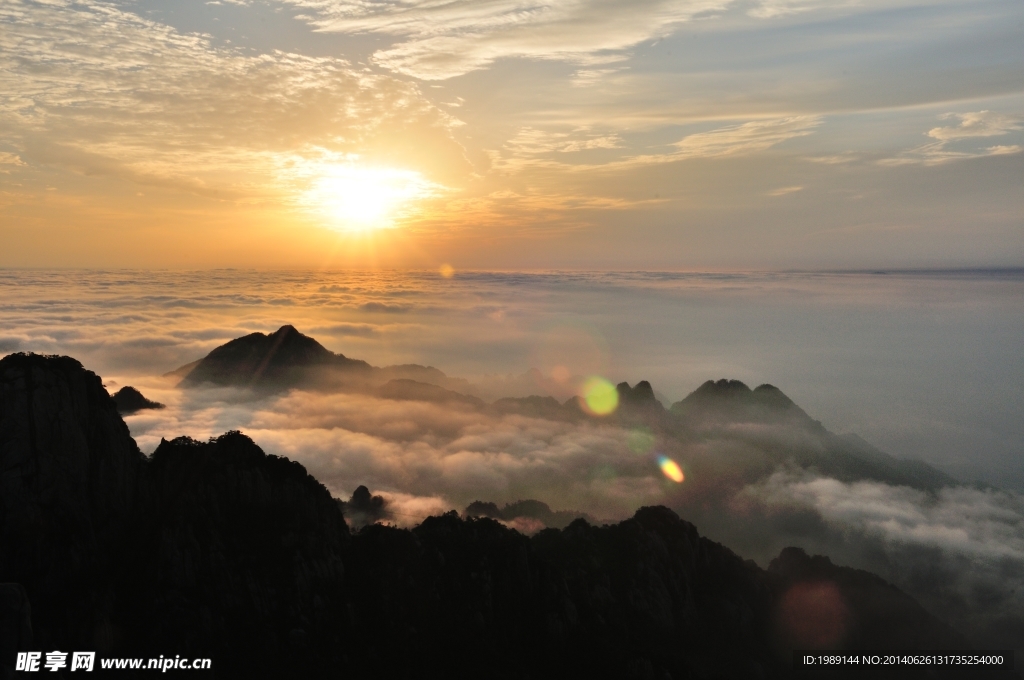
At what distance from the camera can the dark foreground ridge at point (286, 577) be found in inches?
2815

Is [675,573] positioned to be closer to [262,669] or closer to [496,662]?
[496,662]

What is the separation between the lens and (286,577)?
3383 inches

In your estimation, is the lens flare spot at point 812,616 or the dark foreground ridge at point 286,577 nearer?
the dark foreground ridge at point 286,577

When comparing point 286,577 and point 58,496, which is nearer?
point 58,496

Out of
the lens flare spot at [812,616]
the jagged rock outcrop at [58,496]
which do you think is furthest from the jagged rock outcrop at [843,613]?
the jagged rock outcrop at [58,496]

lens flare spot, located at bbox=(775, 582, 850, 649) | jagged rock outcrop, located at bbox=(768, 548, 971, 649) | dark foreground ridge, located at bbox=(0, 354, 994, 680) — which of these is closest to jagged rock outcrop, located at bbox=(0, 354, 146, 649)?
dark foreground ridge, located at bbox=(0, 354, 994, 680)

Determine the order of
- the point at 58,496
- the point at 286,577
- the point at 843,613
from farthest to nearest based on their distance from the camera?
the point at 843,613, the point at 286,577, the point at 58,496

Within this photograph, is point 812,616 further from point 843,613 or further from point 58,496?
point 58,496

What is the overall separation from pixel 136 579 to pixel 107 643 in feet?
24.4

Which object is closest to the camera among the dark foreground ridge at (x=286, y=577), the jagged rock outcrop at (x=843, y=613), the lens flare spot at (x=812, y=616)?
the dark foreground ridge at (x=286, y=577)

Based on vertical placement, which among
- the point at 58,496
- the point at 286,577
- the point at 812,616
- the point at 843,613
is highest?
the point at 58,496

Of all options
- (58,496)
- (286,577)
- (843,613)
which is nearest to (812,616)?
(843,613)

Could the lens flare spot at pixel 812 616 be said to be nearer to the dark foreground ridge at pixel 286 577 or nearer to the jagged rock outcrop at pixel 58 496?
the dark foreground ridge at pixel 286 577

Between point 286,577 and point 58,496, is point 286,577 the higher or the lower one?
the lower one
